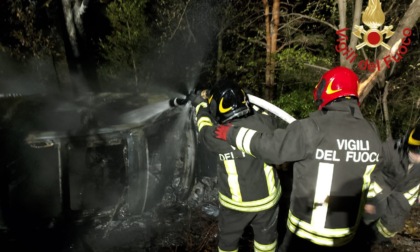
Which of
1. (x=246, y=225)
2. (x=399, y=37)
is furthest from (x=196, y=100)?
(x=399, y=37)

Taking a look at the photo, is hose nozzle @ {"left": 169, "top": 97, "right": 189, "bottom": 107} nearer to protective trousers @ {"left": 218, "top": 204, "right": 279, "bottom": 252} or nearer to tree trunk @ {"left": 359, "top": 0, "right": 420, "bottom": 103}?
protective trousers @ {"left": 218, "top": 204, "right": 279, "bottom": 252}

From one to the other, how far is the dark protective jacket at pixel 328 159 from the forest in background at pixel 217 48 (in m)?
2.92

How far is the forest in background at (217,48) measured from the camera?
662 cm

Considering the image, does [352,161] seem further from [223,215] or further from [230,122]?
[223,215]

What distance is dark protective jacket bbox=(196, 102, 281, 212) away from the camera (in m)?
2.87

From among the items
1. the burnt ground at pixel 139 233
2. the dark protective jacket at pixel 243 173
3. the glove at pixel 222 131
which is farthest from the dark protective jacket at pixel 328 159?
the burnt ground at pixel 139 233

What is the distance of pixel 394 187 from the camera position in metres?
3.17

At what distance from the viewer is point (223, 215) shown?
10.3ft

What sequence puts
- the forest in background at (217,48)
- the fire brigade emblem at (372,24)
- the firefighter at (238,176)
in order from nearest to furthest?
the firefighter at (238,176) < the fire brigade emblem at (372,24) < the forest in background at (217,48)

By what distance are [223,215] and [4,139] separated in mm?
2463

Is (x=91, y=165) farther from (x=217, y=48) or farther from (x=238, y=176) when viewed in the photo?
(x=217, y=48)

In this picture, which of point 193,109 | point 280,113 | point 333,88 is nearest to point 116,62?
point 193,109

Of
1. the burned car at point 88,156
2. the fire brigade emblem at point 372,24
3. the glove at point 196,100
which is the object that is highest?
the fire brigade emblem at point 372,24

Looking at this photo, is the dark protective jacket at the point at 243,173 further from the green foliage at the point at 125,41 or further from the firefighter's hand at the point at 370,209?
the green foliage at the point at 125,41
